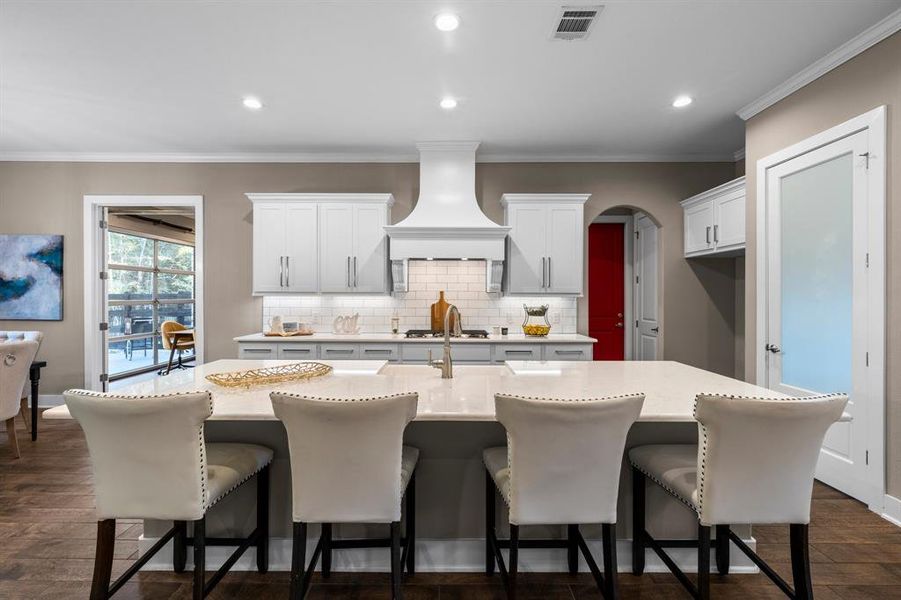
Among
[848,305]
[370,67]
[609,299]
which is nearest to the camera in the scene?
Answer: [848,305]

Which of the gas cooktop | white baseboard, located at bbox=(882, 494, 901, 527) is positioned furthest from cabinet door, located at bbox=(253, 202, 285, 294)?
white baseboard, located at bbox=(882, 494, 901, 527)

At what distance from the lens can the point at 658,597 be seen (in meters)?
1.93

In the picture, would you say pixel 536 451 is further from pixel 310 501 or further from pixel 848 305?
pixel 848 305

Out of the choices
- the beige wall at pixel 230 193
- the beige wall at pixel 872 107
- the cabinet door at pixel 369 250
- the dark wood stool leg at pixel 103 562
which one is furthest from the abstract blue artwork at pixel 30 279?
the beige wall at pixel 872 107

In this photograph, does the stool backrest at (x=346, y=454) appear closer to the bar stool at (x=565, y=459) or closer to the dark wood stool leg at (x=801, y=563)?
the bar stool at (x=565, y=459)

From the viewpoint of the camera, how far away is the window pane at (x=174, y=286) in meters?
8.16

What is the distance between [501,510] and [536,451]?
2.34 feet

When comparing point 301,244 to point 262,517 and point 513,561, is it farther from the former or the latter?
point 513,561

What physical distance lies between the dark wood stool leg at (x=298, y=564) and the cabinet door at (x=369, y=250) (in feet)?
10.7

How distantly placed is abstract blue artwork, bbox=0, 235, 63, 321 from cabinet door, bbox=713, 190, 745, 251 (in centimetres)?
675

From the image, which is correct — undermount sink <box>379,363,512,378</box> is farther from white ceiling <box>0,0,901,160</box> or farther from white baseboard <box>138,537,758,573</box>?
white ceiling <box>0,0,901,160</box>

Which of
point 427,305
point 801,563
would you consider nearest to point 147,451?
point 801,563

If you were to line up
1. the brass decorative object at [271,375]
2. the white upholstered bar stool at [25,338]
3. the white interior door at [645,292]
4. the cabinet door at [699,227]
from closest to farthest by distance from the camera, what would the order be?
1. the brass decorative object at [271,375]
2. the white upholstered bar stool at [25,338]
3. the cabinet door at [699,227]
4. the white interior door at [645,292]

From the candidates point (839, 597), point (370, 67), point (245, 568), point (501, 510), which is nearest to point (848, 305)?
point (839, 597)
